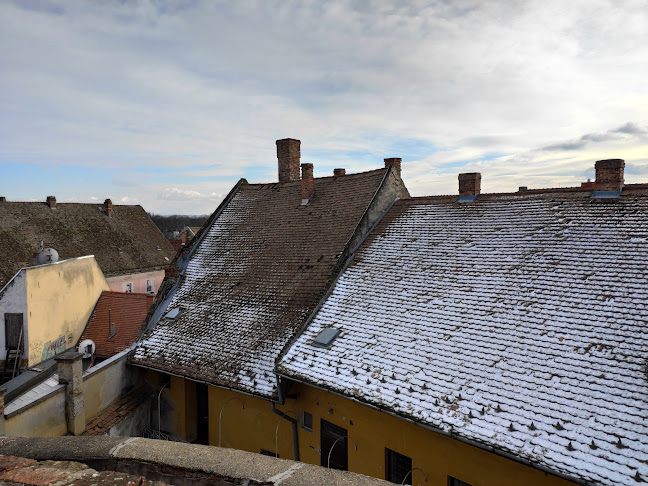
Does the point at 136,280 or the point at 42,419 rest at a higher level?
the point at 136,280

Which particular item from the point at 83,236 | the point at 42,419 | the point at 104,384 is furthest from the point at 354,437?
the point at 83,236

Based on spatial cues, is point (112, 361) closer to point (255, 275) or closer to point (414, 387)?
point (255, 275)

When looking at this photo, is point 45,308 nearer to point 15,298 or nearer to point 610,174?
point 15,298

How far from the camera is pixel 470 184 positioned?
39.2ft

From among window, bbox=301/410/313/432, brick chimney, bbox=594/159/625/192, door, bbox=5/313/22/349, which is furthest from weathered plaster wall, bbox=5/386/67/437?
brick chimney, bbox=594/159/625/192

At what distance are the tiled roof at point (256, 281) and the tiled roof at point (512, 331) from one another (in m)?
1.00

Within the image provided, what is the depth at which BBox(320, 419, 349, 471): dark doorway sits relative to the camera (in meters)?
8.75

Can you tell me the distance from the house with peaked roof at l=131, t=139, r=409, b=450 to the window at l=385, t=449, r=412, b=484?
2.54 metres

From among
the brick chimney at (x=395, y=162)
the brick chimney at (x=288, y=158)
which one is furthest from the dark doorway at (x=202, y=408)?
the brick chimney at (x=395, y=162)

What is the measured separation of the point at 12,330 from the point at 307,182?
52.7ft

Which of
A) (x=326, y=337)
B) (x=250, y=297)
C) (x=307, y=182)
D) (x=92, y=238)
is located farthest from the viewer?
(x=92, y=238)

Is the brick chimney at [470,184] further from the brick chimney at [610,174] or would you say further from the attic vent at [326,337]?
the attic vent at [326,337]

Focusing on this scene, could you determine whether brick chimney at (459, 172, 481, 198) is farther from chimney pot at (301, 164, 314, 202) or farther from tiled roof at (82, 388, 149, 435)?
tiled roof at (82, 388, 149, 435)

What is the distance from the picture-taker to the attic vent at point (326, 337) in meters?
9.28
